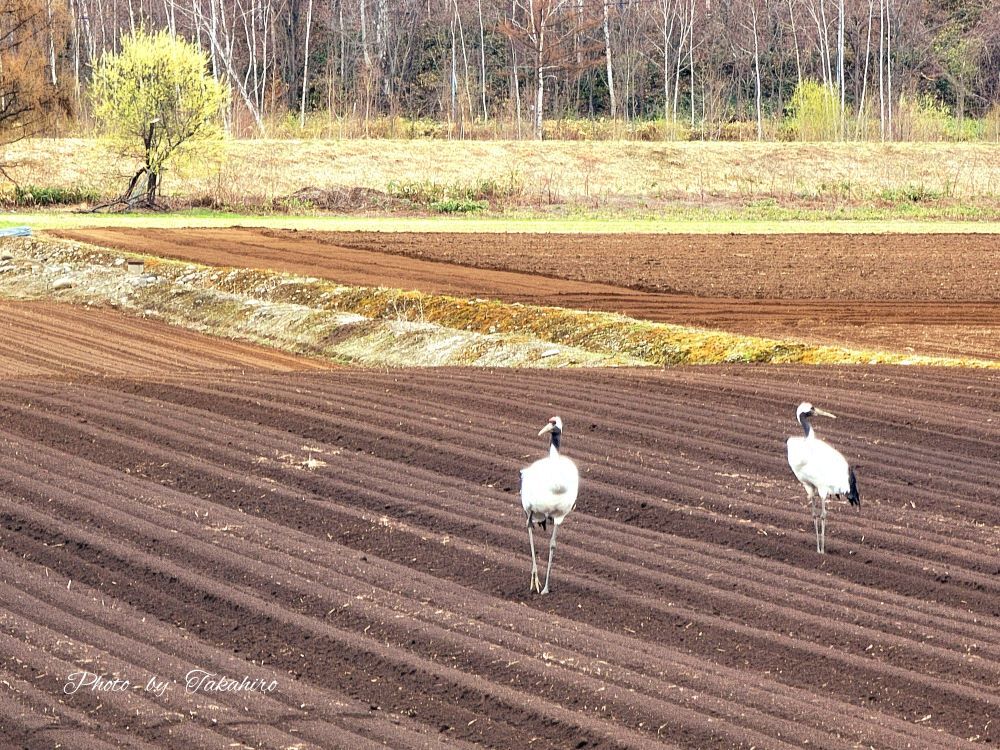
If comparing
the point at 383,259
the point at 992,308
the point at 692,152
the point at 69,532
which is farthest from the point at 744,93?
the point at 69,532

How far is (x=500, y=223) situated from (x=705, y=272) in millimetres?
19479

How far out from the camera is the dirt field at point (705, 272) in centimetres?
2508

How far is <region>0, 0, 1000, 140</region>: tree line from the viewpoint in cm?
8750

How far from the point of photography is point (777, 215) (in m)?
55.5

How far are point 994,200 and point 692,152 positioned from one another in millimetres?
15658

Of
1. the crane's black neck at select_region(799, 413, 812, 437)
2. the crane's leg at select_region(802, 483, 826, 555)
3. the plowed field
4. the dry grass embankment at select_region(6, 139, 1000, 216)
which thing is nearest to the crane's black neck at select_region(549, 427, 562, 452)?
the plowed field

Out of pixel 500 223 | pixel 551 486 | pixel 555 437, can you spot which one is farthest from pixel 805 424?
pixel 500 223

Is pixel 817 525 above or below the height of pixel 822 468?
below

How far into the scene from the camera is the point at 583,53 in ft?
318

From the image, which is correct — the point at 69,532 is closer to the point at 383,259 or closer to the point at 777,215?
the point at 383,259

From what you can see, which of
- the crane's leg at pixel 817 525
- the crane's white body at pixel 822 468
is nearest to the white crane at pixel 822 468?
the crane's white body at pixel 822 468

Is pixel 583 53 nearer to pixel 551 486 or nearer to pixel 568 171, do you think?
pixel 568 171

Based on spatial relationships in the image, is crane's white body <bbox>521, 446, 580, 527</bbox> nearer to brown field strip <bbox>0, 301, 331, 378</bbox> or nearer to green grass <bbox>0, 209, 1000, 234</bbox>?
brown field strip <bbox>0, 301, 331, 378</bbox>

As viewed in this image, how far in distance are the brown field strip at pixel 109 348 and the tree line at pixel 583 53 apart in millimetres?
57780
